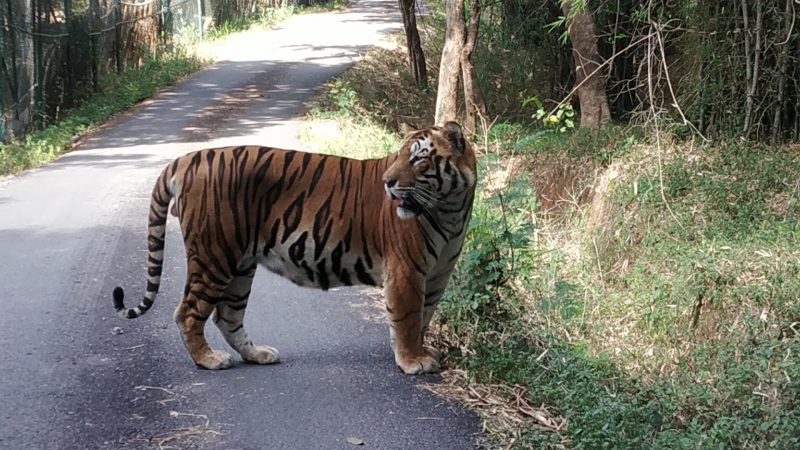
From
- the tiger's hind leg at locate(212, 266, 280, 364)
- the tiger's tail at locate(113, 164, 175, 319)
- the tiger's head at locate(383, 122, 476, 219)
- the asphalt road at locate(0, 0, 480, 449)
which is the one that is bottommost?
the asphalt road at locate(0, 0, 480, 449)

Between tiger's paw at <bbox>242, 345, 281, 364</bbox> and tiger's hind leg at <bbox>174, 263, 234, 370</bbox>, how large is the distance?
186 mm

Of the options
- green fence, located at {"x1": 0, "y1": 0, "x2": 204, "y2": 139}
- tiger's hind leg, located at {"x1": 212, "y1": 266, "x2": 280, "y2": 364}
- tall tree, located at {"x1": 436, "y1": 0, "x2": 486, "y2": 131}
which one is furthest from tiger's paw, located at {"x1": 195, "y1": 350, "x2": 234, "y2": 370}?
green fence, located at {"x1": 0, "y1": 0, "x2": 204, "y2": 139}

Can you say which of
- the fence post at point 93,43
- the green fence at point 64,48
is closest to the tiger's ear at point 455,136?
the green fence at point 64,48

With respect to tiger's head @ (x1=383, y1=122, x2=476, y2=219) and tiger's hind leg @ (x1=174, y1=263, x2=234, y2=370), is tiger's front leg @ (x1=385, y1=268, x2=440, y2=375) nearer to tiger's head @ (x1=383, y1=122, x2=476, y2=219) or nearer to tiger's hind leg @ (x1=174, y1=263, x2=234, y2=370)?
tiger's head @ (x1=383, y1=122, x2=476, y2=219)

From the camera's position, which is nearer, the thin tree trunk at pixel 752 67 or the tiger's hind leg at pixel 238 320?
the tiger's hind leg at pixel 238 320

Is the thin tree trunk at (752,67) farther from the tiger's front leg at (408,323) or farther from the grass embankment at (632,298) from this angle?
the tiger's front leg at (408,323)

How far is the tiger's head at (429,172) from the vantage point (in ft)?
17.4

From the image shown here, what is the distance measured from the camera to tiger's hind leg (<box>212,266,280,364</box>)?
19.0ft

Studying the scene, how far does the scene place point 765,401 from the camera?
4906mm

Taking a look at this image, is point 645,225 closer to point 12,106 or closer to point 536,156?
point 536,156

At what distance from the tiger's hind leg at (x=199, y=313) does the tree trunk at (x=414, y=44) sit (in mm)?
14508

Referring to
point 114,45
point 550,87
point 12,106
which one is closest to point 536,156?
point 550,87

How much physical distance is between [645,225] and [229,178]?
426cm

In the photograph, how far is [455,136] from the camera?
5.31m
